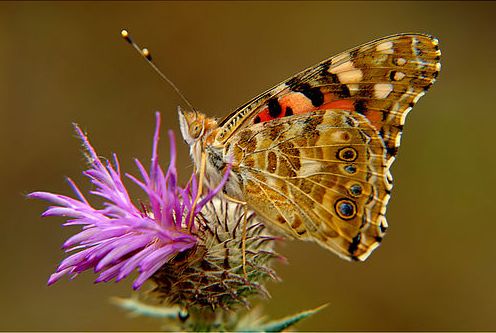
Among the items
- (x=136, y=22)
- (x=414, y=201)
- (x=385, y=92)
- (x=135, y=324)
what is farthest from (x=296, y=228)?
(x=136, y=22)

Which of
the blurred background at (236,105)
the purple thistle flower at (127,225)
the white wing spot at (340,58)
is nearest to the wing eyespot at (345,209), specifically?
the purple thistle flower at (127,225)

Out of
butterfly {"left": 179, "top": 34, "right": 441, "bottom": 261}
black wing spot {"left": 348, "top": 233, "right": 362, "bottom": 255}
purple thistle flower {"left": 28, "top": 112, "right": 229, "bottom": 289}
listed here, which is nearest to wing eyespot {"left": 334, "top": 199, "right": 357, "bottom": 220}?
butterfly {"left": 179, "top": 34, "right": 441, "bottom": 261}

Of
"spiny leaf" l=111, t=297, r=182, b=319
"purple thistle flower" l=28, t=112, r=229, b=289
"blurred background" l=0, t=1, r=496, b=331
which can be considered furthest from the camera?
"blurred background" l=0, t=1, r=496, b=331

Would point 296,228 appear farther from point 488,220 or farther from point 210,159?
point 488,220

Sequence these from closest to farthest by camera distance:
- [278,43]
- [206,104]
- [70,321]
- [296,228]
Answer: [296,228] < [70,321] < [206,104] < [278,43]

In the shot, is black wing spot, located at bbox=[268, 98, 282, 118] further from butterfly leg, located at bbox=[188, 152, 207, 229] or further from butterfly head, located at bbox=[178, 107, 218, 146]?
butterfly leg, located at bbox=[188, 152, 207, 229]
